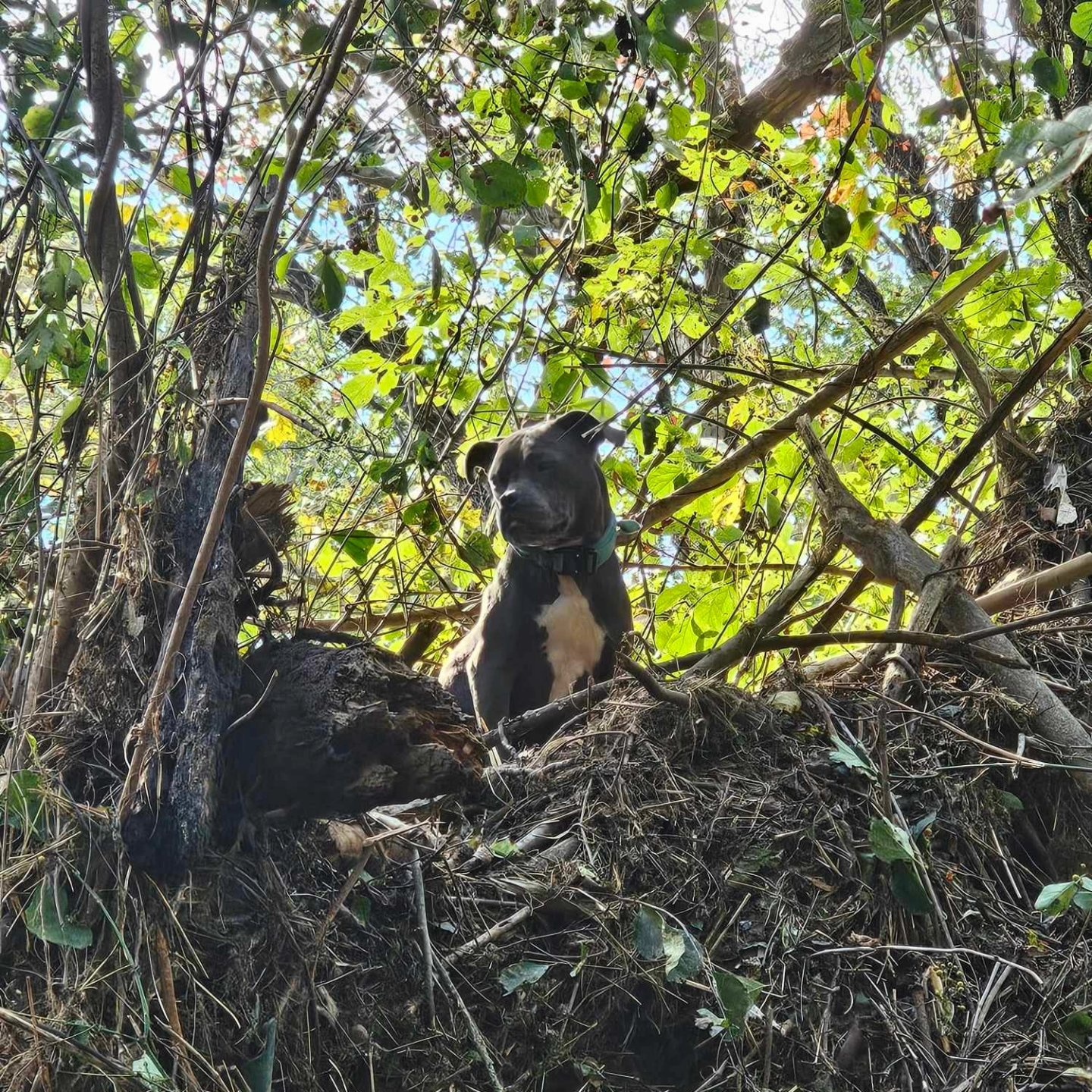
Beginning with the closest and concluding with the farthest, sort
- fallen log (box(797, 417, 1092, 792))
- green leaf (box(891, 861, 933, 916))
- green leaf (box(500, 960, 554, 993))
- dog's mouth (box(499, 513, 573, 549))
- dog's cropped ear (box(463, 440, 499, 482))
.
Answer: green leaf (box(500, 960, 554, 993)) < green leaf (box(891, 861, 933, 916)) < fallen log (box(797, 417, 1092, 792)) < dog's mouth (box(499, 513, 573, 549)) < dog's cropped ear (box(463, 440, 499, 482))

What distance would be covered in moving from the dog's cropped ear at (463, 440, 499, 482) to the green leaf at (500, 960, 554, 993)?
3.19 m

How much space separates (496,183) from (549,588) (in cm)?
286

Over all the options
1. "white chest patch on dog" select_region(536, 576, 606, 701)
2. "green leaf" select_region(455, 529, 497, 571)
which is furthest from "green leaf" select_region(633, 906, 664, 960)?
"white chest patch on dog" select_region(536, 576, 606, 701)

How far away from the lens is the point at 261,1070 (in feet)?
8.37

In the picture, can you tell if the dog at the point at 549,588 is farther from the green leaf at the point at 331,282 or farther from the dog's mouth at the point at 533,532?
the green leaf at the point at 331,282

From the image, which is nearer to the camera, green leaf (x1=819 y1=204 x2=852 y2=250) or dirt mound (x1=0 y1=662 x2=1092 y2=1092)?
dirt mound (x1=0 y1=662 x2=1092 y2=1092)

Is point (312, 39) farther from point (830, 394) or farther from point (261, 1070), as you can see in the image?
point (830, 394)

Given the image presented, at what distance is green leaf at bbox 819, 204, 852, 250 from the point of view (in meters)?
3.75

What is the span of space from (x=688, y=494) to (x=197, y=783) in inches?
146

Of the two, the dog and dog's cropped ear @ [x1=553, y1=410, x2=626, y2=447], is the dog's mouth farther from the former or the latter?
dog's cropped ear @ [x1=553, y1=410, x2=626, y2=447]

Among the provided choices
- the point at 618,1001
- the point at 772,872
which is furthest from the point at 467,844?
the point at 772,872

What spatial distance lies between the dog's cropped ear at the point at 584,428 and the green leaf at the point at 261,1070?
3551 millimetres

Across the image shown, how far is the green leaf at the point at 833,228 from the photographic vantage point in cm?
375

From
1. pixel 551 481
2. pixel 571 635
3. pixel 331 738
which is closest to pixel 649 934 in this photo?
pixel 331 738
